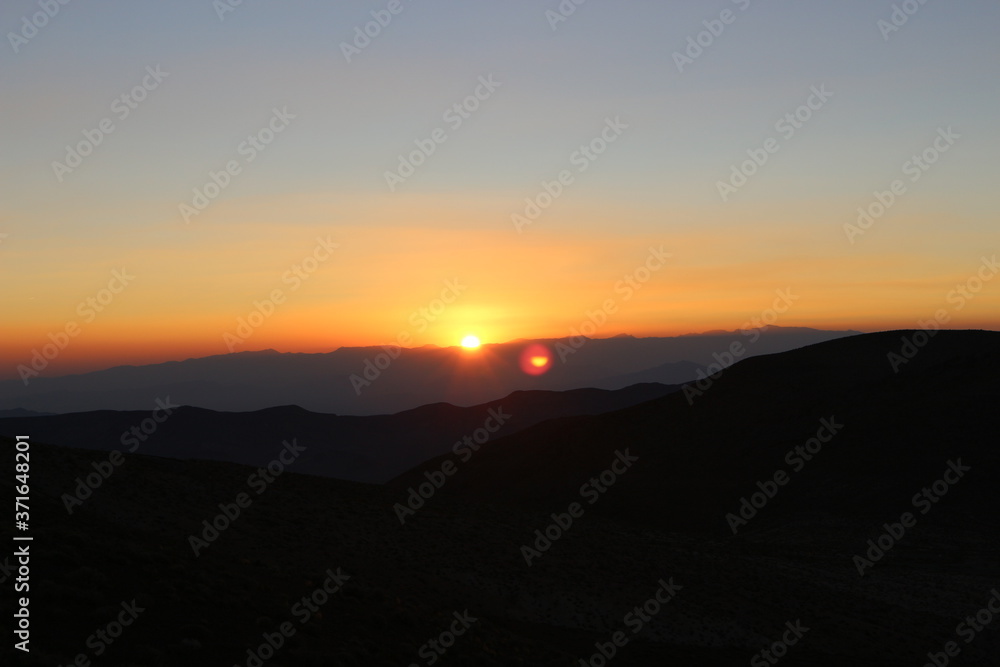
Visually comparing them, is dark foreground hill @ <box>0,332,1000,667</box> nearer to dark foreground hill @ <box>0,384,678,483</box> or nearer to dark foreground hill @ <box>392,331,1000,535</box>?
dark foreground hill @ <box>392,331,1000,535</box>

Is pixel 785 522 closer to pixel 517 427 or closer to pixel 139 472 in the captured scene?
pixel 139 472

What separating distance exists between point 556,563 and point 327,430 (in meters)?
159

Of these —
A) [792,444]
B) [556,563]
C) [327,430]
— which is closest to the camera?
[556,563]

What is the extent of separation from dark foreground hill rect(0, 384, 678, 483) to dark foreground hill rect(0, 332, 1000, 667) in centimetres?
8910

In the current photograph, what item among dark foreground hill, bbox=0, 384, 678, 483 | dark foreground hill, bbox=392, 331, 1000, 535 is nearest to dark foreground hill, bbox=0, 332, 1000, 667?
dark foreground hill, bbox=392, 331, 1000, 535

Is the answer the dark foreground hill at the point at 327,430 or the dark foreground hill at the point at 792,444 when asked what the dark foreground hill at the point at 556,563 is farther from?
the dark foreground hill at the point at 327,430

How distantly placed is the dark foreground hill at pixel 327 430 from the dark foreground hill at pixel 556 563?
89101 mm

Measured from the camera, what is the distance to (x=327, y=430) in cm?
18475

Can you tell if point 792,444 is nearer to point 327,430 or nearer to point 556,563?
point 556,563

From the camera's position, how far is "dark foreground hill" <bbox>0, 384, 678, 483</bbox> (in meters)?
158

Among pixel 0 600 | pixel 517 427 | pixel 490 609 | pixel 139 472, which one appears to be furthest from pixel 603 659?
pixel 517 427

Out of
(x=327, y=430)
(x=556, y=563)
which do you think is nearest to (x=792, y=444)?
(x=556, y=563)

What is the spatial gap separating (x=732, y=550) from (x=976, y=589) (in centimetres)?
1028

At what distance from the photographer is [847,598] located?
3244 cm
